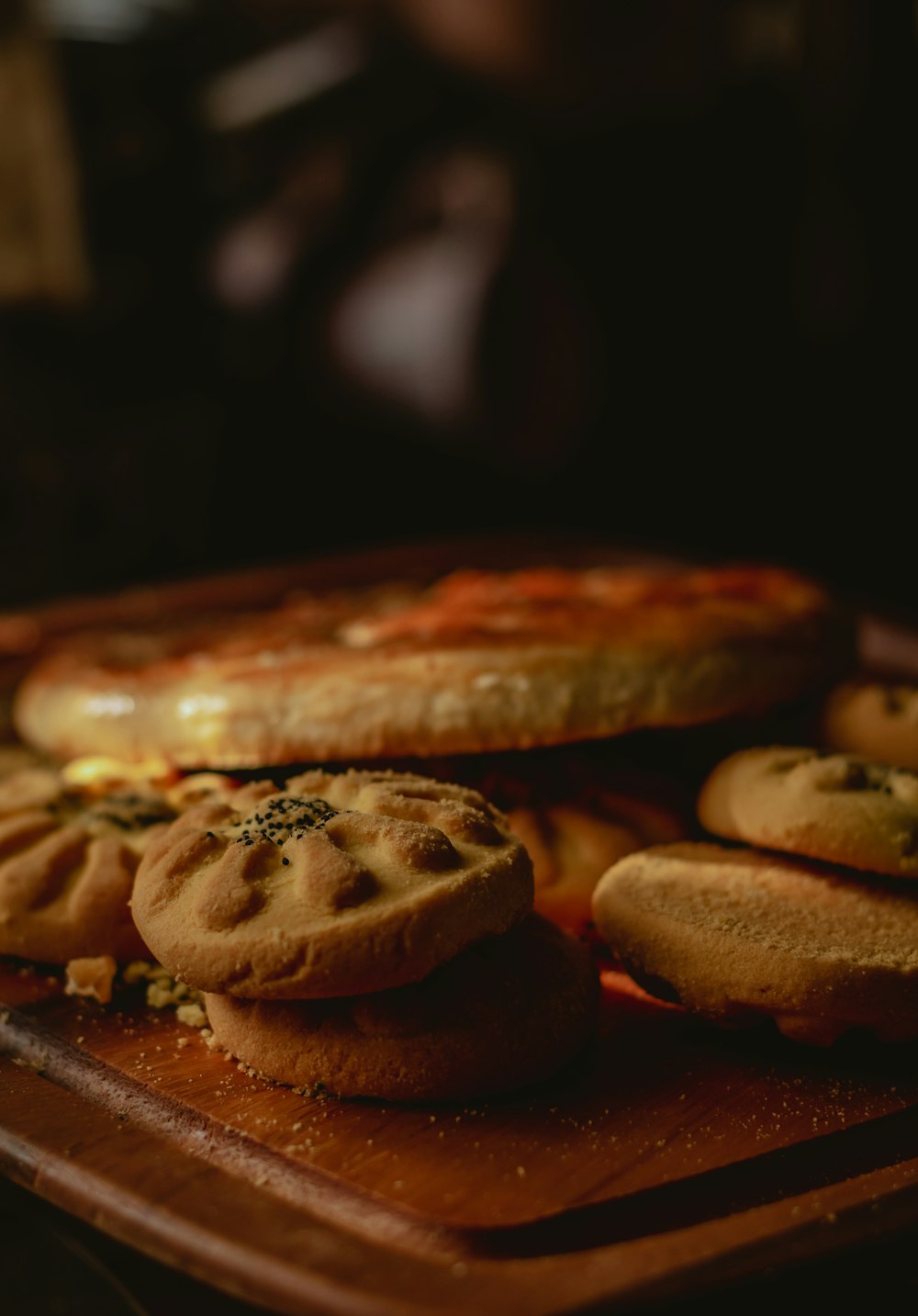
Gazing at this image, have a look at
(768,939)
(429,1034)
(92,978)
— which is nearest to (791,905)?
(768,939)

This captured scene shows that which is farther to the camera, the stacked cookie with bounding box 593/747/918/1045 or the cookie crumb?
the cookie crumb

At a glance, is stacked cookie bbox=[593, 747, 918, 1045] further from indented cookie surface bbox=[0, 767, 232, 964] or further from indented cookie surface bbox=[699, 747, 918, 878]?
indented cookie surface bbox=[0, 767, 232, 964]

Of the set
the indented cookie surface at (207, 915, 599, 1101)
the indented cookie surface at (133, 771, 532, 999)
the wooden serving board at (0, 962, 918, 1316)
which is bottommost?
the wooden serving board at (0, 962, 918, 1316)

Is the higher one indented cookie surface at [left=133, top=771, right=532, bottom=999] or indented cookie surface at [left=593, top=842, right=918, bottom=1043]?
indented cookie surface at [left=133, top=771, right=532, bottom=999]

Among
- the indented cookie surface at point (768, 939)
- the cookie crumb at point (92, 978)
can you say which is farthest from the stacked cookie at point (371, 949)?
the cookie crumb at point (92, 978)

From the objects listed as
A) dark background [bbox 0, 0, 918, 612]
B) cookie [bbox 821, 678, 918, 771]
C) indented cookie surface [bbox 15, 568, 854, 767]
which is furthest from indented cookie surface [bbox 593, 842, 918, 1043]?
dark background [bbox 0, 0, 918, 612]

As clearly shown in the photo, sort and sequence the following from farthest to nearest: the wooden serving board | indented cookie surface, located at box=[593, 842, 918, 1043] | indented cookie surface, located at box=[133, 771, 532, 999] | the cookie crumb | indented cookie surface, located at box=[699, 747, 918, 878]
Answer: the cookie crumb, indented cookie surface, located at box=[699, 747, 918, 878], indented cookie surface, located at box=[593, 842, 918, 1043], indented cookie surface, located at box=[133, 771, 532, 999], the wooden serving board

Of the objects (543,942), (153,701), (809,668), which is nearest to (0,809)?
(153,701)
